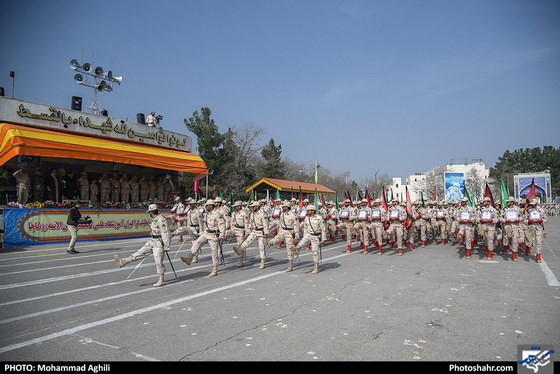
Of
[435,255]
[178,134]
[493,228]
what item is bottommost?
[435,255]

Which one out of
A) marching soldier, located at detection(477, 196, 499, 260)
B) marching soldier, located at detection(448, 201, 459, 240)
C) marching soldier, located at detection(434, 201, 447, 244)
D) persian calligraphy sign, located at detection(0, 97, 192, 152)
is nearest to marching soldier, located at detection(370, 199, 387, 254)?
marching soldier, located at detection(477, 196, 499, 260)

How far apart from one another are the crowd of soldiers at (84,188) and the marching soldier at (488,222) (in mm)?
18412

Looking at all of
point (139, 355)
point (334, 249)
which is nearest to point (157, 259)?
point (139, 355)

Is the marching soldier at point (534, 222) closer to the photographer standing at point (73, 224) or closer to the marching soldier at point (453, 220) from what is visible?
the marching soldier at point (453, 220)

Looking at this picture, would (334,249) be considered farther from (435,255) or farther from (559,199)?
(559,199)

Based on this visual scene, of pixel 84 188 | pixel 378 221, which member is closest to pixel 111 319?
pixel 378 221

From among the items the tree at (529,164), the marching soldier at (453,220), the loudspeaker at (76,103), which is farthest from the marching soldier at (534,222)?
the tree at (529,164)

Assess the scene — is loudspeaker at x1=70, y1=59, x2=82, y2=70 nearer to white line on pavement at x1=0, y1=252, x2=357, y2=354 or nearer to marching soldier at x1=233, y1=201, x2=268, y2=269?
marching soldier at x1=233, y1=201, x2=268, y2=269

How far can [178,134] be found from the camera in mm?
28969

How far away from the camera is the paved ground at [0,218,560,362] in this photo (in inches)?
176

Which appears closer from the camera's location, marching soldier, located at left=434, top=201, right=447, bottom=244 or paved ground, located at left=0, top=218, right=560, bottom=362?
paved ground, located at left=0, top=218, right=560, bottom=362

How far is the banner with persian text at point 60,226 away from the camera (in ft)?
51.7

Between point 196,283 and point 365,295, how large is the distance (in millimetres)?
3920

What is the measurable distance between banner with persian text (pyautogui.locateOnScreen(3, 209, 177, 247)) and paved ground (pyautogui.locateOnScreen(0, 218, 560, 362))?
627cm
